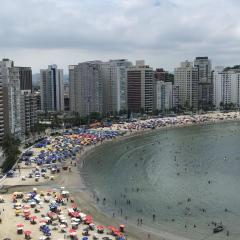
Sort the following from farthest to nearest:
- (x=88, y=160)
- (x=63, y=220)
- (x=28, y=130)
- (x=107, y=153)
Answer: (x=28, y=130)
(x=107, y=153)
(x=88, y=160)
(x=63, y=220)

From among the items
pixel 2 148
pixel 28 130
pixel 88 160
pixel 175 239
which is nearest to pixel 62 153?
pixel 88 160

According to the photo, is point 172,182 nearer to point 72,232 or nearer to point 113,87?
point 72,232

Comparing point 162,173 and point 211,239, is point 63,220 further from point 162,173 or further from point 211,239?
point 162,173

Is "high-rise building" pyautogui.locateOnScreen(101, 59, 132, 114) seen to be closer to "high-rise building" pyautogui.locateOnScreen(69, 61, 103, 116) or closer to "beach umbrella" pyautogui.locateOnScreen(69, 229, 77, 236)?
"high-rise building" pyautogui.locateOnScreen(69, 61, 103, 116)

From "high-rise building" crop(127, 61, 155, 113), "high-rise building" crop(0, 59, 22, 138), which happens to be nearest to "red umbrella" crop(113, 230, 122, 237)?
"high-rise building" crop(0, 59, 22, 138)

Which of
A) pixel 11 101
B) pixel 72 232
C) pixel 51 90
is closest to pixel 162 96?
pixel 51 90

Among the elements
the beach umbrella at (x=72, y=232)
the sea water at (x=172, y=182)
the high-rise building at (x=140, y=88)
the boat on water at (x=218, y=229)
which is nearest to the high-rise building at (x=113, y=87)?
the high-rise building at (x=140, y=88)

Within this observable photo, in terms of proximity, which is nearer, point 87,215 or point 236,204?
point 87,215
